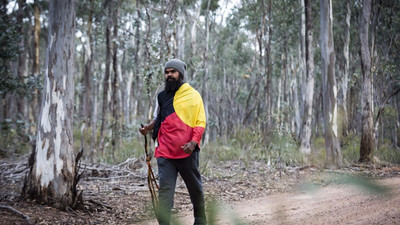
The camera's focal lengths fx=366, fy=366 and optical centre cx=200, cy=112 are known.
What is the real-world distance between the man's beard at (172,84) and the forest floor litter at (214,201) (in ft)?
3.67

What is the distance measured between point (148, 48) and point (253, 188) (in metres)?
4.61

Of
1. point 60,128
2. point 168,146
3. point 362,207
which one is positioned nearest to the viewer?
point 168,146

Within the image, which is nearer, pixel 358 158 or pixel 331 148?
pixel 331 148

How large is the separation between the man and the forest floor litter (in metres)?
0.38

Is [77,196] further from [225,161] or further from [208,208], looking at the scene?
[225,161]

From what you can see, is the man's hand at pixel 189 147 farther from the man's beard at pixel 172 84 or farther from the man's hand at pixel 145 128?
the man's beard at pixel 172 84

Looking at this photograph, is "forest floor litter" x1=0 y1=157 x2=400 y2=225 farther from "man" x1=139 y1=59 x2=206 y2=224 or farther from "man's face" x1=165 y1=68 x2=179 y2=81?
"man's face" x1=165 y1=68 x2=179 y2=81

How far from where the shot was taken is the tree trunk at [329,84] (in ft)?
31.9

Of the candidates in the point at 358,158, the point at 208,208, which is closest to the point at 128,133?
the point at 358,158

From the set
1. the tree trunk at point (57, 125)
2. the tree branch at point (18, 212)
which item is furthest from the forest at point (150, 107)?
the tree branch at point (18, 212)

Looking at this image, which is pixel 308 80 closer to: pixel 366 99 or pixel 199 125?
pixel 366 99

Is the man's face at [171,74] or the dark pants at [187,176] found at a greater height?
the man's face at [171,74]

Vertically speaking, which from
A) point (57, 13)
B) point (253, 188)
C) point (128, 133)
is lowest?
point (253, 188)

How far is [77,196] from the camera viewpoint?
4.81 meters
